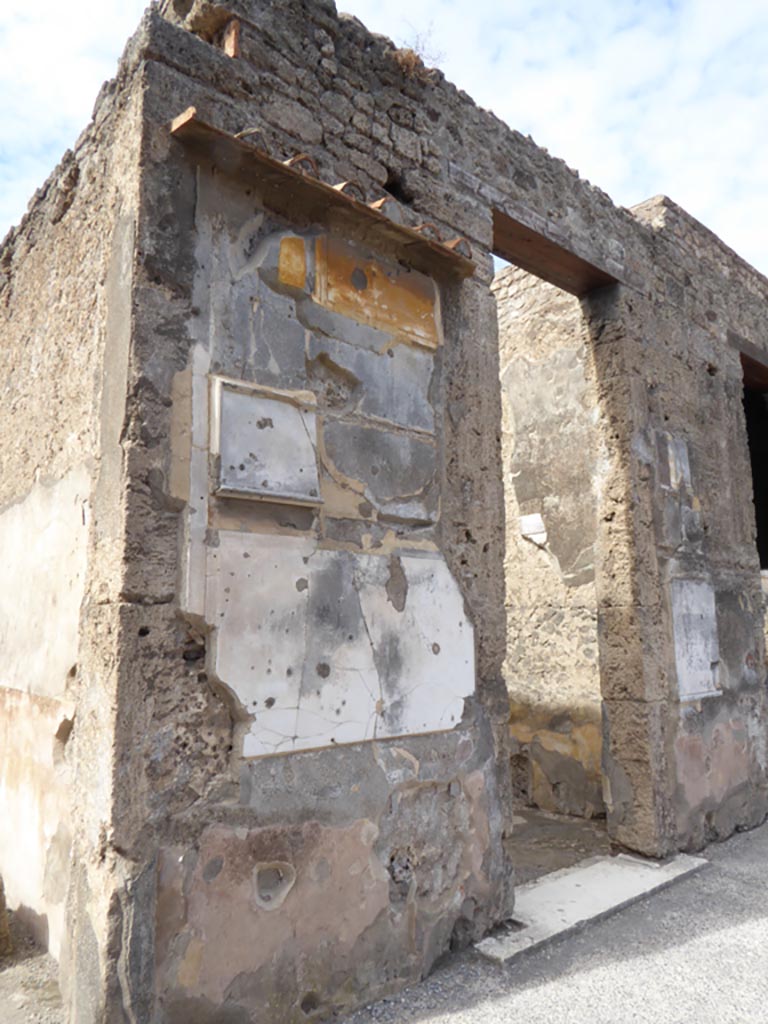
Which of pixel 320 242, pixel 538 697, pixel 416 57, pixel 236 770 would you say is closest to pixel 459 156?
pixel 416 57

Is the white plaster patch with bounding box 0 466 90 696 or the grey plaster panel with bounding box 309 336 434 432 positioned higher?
the grey plaster panel with bounding box 309 336 434 432

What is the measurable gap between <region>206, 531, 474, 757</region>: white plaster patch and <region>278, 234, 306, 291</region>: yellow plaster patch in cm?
85

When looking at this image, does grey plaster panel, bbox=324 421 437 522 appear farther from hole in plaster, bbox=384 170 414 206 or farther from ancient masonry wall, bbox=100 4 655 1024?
hole in plaster, bbox=384 170 414 206

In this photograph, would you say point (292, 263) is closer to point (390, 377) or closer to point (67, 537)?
point (390, 377)

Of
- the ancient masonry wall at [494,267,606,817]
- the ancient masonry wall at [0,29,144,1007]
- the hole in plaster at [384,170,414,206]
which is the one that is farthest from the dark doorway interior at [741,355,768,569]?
the ancient masonry wall at [0,29,144,1007]

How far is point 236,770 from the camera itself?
2.14 meters

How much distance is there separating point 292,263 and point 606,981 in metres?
2.55

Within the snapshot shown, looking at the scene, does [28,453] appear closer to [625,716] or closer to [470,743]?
[470,743]

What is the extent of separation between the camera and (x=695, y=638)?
4.08 metres

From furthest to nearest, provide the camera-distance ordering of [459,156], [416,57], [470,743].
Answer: [459,156] < [416,57] < [470,743]

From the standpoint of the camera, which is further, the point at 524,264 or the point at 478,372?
the point at 524,264

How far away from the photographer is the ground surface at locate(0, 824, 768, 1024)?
2229 mm

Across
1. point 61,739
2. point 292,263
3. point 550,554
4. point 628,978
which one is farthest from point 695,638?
point 61,739

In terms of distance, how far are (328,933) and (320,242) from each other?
220 centimetres
